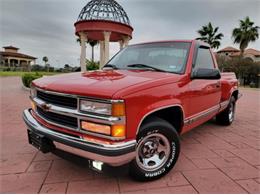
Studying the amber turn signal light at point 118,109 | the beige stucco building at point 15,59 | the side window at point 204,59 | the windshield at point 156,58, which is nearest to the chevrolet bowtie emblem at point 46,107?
the amber turn signal light at point 118,109

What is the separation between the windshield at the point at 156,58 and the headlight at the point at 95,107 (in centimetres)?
134

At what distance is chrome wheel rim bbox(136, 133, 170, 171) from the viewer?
254 cm

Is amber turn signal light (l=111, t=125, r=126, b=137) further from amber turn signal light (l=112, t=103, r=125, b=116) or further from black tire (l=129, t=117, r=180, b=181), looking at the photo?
black tire (l=129, t=117, r=180, b=181)

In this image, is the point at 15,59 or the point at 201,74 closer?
the point at 201,74

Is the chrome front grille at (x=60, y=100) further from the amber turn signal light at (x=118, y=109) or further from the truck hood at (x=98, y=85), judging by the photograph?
the amber turn signal light at (x=118, y=109)

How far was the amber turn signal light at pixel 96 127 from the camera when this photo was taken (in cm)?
204

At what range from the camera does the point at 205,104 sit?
3621mm

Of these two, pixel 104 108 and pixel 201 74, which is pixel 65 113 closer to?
pixel 104 108

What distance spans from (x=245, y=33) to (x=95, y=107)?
38.3 meters

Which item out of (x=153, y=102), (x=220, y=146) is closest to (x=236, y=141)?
(x=220, y=146)

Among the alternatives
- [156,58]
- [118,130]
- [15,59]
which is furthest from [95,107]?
A: [15,59]

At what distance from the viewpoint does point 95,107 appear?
82.0 inches

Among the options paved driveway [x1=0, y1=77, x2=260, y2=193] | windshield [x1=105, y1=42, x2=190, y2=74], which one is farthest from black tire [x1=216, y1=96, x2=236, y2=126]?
windshield [x1=105, y1=42, x2=190, y2=74]

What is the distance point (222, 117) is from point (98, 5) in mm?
14342
